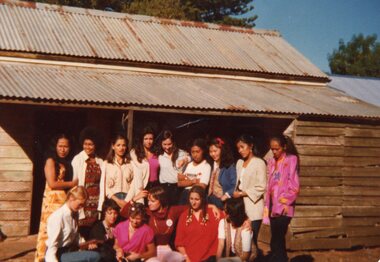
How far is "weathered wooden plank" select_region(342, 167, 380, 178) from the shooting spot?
31.5 feet

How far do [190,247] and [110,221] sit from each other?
978mm

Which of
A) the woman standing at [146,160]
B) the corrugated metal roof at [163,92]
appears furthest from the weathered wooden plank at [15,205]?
the woman standing at [146,160]

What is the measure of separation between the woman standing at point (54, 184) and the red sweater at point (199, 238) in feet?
4.78

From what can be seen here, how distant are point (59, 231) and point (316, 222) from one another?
545 centimetres

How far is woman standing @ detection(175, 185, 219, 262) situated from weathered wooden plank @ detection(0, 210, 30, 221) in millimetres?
4146

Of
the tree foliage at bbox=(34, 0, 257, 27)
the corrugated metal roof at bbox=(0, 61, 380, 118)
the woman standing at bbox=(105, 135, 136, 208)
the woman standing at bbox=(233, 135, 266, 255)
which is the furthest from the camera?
the tree foliage at bbox=(34, 0, 257, 27)

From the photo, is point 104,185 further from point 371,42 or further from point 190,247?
point 371,42

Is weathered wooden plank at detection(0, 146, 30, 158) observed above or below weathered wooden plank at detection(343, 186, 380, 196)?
above

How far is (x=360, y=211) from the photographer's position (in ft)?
31.8

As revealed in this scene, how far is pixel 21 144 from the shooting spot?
356 inches

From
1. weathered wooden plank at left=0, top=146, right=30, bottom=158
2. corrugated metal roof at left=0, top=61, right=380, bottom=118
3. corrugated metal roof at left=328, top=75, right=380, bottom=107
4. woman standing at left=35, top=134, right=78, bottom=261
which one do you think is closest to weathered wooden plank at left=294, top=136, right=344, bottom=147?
corrugated metal roof at left=0, top=61, right=380, bottom=118

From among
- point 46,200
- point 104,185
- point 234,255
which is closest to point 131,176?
point 104,185

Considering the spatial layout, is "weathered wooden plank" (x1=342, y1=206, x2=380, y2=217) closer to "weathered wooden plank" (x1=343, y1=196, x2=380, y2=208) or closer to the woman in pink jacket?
"weathered wooden plank" (x1=343, y1=196, x2=380, y2=208)

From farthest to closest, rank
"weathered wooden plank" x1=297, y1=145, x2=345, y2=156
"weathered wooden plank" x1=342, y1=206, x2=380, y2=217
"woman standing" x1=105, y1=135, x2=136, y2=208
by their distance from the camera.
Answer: "weathered wooden plank" x1=342, y1=206, x2=380, y2=217 → "weathered wooden plank" x1=297, y1=145, x2=345, y2=156 → "woman standing" x1=105, y1=135, x2=136, y2=208
